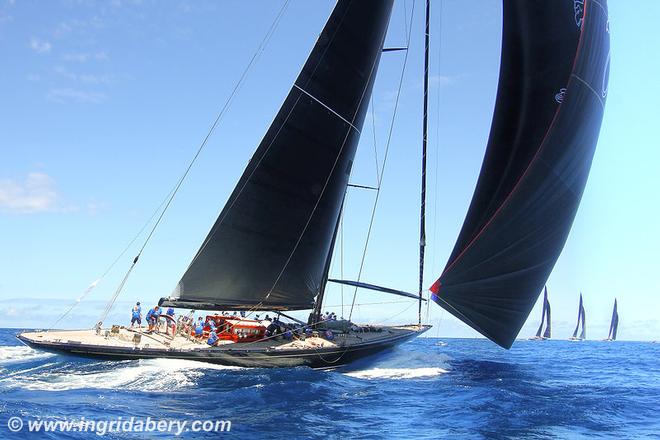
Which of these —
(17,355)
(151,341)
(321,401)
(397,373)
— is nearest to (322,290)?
(397,373)

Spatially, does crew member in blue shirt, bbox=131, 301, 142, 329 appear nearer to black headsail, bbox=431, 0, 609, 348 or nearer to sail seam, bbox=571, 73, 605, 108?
black headsail, bbox=431, 0, 609, 348

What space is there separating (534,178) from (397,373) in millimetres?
8541

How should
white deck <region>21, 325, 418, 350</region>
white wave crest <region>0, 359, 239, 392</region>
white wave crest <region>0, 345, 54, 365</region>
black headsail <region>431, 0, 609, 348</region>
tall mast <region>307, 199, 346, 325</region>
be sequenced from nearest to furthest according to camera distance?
white wave crest <region>0, 359, 239, 392</region>, white deck <region>21, 325, 418, 350</region>, white wave crest <region>0, 345, 54, 365</region>, black headsail <region>431, 0, 609, 348</region>, tall mast <region>307, 199, 346, 325</region>

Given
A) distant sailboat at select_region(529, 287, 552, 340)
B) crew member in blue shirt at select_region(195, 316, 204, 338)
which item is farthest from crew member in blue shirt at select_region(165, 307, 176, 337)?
distant sailboat at select_region(529, 287, 552, 340)

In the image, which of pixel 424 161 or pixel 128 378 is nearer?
pixel 128 378

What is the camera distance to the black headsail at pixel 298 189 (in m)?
19.2

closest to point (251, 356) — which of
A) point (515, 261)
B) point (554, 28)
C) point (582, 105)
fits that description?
point (515, 261)

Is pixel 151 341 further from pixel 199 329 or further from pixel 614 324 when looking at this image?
pixel 614 324

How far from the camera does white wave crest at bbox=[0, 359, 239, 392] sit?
13.8 metres

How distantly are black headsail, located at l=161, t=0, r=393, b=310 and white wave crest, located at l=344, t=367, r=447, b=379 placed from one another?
11.5ft

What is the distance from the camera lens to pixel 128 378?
1458 cm

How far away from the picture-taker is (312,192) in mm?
20641

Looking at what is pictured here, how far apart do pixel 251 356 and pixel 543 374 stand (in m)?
12.0

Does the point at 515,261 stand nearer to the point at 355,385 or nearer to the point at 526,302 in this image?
the point at 526,302
